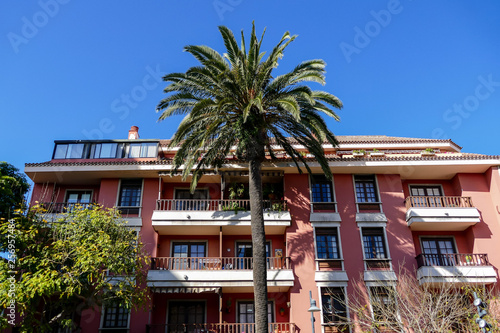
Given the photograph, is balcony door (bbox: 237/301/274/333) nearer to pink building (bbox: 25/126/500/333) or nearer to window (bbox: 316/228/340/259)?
pink building (bbox: 25/126/500/333)

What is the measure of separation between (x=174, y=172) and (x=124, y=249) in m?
5.66

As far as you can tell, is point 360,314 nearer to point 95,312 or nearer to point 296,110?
point 296,110

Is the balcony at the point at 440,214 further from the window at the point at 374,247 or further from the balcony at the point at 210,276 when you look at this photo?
the balcony at the point at 210,276

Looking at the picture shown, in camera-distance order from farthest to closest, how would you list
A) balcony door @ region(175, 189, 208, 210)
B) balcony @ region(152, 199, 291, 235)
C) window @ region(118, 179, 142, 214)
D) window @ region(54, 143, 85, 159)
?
1. window @ region(54, 143, 85, 159)
2. window @ region(118, 179, 142, 214)
3. balcony door @ region(175, 189, 208, 210)
4. balcony @ region(152, 199, 291, 235)

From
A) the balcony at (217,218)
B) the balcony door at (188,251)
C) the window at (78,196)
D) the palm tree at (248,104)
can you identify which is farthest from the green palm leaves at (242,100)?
the window at (78,196)

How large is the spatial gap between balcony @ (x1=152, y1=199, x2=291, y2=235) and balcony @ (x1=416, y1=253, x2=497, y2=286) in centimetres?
721

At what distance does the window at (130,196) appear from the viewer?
25.0 metres

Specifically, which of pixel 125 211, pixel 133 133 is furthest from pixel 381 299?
pixel 133 133

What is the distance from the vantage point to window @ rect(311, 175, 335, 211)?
82.6 ft

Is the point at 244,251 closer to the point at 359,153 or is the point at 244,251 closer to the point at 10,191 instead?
the point at 359,153

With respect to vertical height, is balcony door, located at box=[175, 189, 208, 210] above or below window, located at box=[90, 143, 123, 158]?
below

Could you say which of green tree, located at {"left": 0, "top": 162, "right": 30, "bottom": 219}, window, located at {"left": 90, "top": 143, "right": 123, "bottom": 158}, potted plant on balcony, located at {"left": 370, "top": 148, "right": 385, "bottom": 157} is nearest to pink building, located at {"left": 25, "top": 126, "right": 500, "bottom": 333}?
potted plant on balcony, located at {"left": 370, "top": 148, "right": 385, "bottom": 157}

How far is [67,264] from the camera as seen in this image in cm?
2031

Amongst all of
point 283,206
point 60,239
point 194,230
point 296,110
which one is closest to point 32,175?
point 60,239
